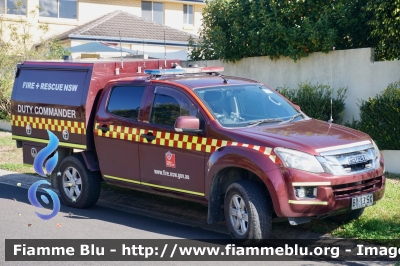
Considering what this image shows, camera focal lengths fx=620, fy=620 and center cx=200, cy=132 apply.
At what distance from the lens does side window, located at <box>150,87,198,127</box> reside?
783cm

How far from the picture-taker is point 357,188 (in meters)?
6.83

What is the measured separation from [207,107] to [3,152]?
339 inches

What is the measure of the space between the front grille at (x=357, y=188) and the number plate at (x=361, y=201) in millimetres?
53

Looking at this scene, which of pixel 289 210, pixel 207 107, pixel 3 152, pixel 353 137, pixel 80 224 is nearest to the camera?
pixel 289 210

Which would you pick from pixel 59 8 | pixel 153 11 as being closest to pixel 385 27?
pixel 59 8

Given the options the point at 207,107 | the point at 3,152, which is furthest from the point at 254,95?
the point at 3,152

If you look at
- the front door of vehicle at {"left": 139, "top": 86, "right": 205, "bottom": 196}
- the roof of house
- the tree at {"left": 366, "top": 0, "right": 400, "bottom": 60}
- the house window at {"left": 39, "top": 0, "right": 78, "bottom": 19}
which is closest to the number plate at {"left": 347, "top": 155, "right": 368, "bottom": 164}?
the front door of vehicle at {"left": 139, "top": 86, "right": 205, "bottom": 196}

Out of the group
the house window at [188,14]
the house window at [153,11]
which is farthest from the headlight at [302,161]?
the house window at [188,14]

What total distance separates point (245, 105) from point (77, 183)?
291cm

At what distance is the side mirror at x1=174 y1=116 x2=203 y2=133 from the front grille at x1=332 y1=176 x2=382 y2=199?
1805mm

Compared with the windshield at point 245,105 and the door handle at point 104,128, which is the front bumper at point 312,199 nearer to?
the windshield at point 245,105

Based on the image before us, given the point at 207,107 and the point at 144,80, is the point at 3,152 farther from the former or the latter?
the point at 207,107

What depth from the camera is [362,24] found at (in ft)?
39.2

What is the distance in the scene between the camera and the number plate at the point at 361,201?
6752mm
